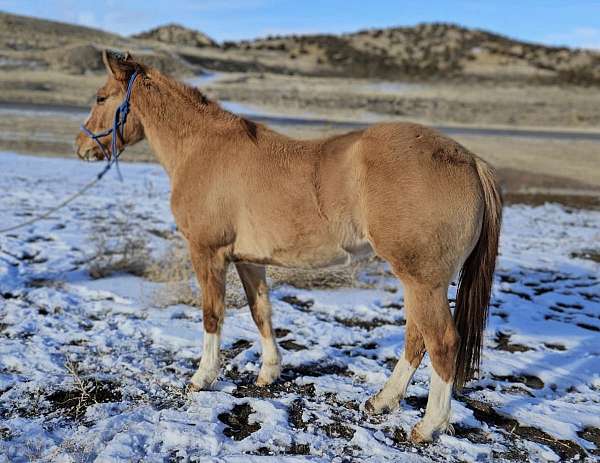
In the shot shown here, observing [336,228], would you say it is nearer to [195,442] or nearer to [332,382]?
[332,382]

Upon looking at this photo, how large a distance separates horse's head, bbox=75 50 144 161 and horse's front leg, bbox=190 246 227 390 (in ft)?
3.98

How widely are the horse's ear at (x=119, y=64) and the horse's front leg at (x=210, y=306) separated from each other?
1.53m

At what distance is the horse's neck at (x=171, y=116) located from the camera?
4.25m

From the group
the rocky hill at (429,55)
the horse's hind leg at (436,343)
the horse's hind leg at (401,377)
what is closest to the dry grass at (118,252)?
the horse's hind leg at (401,377)

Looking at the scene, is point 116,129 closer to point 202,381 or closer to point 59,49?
point 202,381

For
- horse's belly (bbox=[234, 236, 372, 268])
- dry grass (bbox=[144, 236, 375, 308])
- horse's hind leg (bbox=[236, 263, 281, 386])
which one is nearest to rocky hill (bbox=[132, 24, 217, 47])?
dry grass (bbox=[144, 236, 375, 308])

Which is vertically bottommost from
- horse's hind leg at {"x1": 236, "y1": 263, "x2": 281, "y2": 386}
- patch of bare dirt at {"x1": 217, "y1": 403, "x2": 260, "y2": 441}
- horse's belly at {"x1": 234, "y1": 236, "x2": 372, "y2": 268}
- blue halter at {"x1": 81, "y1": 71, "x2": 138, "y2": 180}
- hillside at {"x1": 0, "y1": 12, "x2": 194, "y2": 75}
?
patch of bare dirt at {"x1": 217, "y1": 403, "x2": 260, "y2": 441}

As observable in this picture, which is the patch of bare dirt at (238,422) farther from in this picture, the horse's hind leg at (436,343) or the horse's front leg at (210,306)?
the horse's hind leg at (436,343)

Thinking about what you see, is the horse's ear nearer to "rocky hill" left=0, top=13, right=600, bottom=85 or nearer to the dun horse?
the dun horse

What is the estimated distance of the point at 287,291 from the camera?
629 centimetres

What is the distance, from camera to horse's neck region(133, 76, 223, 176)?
13.9 feet

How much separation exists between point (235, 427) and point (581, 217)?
902 cm

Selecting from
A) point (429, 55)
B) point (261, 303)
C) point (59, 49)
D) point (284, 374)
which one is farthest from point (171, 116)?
point (429, 55)

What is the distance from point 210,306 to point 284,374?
0.86 m
